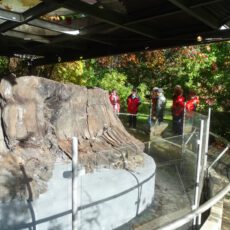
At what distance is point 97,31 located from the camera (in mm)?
7566

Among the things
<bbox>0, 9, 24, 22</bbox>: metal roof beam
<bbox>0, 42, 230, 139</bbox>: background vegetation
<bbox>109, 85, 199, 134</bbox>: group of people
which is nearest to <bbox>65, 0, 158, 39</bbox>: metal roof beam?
<bbox>0, 9, 24, 22</bbox>: metal roof beam

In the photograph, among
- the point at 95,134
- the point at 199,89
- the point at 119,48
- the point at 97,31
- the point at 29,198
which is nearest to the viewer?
the point at 29,198

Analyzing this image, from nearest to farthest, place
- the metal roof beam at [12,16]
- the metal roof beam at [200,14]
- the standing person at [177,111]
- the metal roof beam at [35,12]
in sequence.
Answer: the metal roof beam at [200,14]
the metal roof beam at [35,12]
the metal roof beam at [12,16]
the standing person at [177,111]

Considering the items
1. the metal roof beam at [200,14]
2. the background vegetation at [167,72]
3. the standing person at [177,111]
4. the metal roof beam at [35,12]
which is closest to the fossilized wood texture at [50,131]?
the metal roof beam at [35,12]

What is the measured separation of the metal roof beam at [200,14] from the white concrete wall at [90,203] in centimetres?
268

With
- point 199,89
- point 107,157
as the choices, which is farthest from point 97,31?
point 199,89

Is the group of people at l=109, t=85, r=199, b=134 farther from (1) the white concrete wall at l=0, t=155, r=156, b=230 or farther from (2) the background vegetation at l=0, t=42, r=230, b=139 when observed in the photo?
(1) the white concrete wall at l=0, t=155, r=156, b=230

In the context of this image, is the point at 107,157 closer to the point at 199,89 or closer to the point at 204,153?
the point at 204,153

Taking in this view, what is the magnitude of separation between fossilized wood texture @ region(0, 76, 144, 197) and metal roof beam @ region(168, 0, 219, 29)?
2.34 metres

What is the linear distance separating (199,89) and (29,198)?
482 inches

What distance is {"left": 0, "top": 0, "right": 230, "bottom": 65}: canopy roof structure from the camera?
5734 mm

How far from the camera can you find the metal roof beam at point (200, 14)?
5.12 m

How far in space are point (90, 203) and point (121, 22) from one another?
3.25m

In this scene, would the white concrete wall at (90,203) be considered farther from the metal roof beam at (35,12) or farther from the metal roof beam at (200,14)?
the metal roof beam at (200,14)
